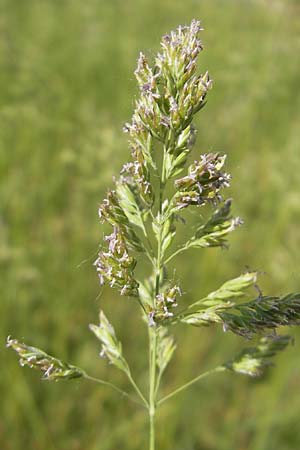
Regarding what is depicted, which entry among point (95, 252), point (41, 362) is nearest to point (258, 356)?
point (41, 362)

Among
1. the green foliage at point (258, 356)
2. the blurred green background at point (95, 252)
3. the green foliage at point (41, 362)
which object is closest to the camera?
the green foliage at point (41, 362)

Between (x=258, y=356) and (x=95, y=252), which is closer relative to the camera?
(x=258, y=356)

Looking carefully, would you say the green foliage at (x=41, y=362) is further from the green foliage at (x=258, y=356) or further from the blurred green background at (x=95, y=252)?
the blurred green background at (x=95, y=252)

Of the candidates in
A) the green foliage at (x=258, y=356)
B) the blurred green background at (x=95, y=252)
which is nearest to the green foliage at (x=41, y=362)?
the green foliage at (x=258, y=356)

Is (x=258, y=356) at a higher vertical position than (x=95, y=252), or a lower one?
lower

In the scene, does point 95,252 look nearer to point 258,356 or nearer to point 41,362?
point 258,356

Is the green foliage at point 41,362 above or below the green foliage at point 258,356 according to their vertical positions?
above

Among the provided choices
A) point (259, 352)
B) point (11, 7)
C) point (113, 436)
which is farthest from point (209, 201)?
point (11, 7)

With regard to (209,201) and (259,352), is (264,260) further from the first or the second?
(209,201)

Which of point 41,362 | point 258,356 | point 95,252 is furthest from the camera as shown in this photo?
point 95,252

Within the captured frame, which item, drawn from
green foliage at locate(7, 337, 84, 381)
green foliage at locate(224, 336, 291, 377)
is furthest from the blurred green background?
green foliage at locate(7, 337, 84, 381)
